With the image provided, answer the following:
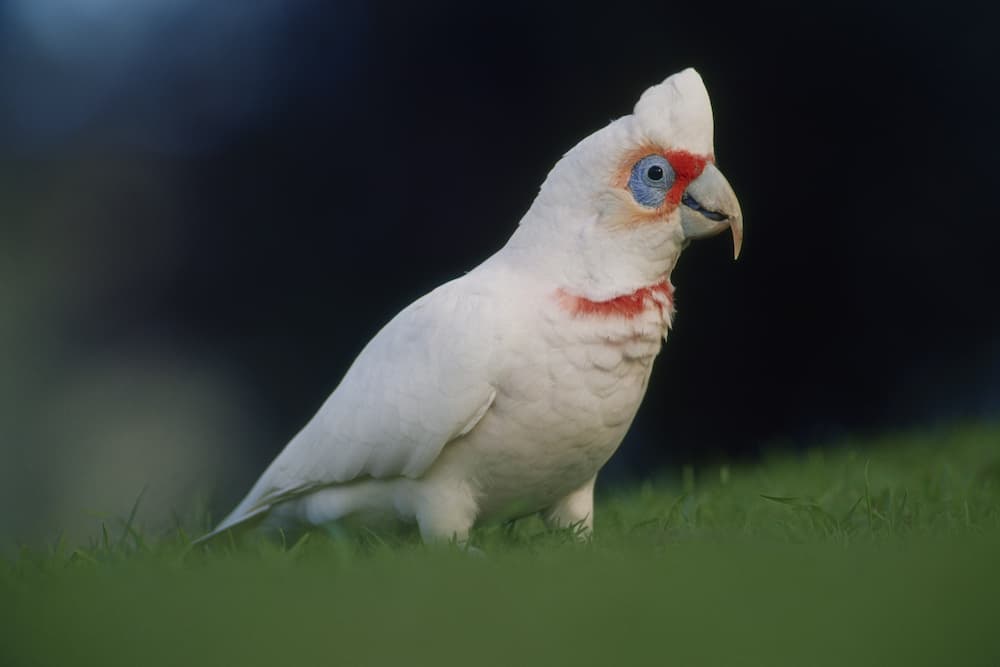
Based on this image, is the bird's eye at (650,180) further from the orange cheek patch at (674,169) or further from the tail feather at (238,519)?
the tail feather at (238,519)

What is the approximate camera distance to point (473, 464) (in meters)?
2.26

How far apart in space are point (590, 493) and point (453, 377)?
0.52 metres

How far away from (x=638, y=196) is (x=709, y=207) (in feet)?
0.53

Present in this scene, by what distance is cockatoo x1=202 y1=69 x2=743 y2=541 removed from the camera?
221 centimetres

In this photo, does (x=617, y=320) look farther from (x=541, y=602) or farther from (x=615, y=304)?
(x=541, y=602)

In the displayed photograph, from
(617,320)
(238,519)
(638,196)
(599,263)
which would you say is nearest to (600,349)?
(617,320)


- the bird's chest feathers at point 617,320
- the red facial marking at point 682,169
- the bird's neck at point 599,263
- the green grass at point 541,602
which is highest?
the red facial marking at point 682,169

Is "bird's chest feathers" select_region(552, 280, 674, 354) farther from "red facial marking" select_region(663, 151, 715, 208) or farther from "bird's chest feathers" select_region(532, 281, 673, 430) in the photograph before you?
"red facial marking" select_region(663, 151, 715, 208)

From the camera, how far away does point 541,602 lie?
1.50 m

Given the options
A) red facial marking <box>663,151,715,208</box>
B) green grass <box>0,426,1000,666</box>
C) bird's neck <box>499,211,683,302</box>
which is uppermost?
red facial marking <box>663,151,715,208</box>

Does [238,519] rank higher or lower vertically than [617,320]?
lower

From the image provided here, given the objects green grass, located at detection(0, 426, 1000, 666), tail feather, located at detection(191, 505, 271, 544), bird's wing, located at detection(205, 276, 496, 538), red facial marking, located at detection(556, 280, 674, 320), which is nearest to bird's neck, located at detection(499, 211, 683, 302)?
red facial marking, located at detection(556, 280, 674, 320)

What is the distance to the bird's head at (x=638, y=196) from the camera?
2.28 meters

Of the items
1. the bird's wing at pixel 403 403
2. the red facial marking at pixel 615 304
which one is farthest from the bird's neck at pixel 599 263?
the bird's wing at pixel 403 403
